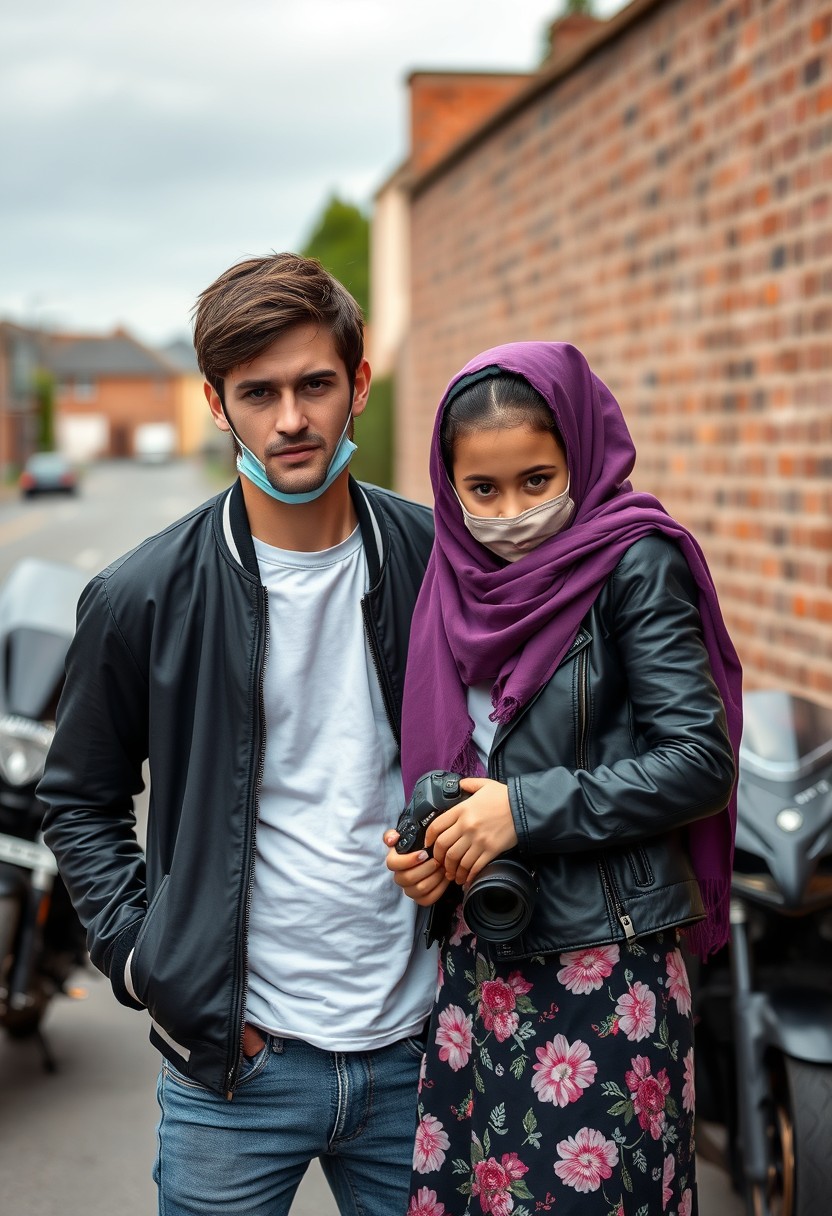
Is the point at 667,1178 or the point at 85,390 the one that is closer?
the point at 667,1178

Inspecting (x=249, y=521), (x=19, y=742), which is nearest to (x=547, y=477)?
(x=249, y=521)

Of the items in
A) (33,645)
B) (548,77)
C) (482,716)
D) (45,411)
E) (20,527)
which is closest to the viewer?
(482,716)

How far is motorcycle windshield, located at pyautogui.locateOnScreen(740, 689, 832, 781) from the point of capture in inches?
120

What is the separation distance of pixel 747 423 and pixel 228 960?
11.5 ft

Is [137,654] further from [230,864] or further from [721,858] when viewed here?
[721,858]

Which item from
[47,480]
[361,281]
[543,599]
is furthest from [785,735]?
[47,480]

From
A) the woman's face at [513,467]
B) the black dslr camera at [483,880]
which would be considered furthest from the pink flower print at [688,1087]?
the woman's face at [513,467]

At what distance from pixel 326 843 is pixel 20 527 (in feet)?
120

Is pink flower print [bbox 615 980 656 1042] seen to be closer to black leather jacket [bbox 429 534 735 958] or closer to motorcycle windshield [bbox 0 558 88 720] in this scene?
black leather jacket [bbox 429 534 735 958]

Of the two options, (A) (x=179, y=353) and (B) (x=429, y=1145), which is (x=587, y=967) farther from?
(A) (x=179, y=353)

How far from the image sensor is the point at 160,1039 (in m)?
2.23

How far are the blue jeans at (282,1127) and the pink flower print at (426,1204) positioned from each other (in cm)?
13

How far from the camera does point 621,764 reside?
1932 mm

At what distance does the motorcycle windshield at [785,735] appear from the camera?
306cm
